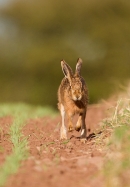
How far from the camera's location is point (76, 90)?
325 inches

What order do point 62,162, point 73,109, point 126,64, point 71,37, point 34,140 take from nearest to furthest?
point 62,162 → point 34,140 → point 73,109 → point 126,64 → point 71,37

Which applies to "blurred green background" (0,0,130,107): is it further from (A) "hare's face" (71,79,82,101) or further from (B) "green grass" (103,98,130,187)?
(B) "green grass" (103,98,130,187)

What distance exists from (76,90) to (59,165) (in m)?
2.72

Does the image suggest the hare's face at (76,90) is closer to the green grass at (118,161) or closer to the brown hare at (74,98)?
the brown hare at (74,98)

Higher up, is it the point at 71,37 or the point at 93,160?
the point at 71,37

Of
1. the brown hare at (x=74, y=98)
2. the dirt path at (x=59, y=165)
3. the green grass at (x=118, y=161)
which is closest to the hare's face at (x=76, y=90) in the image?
the brown hare at (x=74, y=98)

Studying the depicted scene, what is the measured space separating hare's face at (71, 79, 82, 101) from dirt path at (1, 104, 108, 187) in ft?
2.04

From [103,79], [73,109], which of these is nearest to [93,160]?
[73,109]

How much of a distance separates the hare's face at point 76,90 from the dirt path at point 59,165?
0.62m

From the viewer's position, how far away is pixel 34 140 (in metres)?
7.82

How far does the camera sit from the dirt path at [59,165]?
15.8 ft

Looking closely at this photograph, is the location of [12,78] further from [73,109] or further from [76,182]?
[76,182]

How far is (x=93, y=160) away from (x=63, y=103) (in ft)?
10.4

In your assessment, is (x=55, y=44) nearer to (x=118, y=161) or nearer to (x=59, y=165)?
(x=59, y=165)
